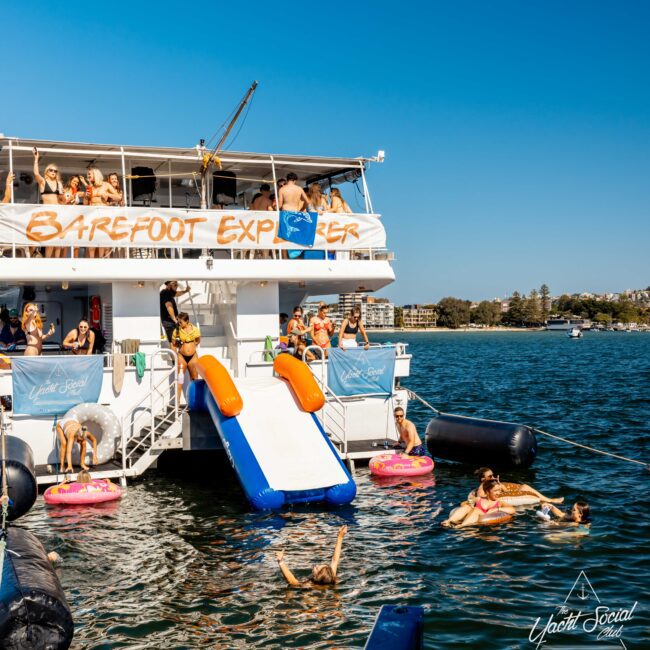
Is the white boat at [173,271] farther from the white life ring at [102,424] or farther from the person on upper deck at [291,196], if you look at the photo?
the person on upper deck at [291,196]

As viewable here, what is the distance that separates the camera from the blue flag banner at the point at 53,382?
15609 mm

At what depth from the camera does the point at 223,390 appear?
48.8 feet

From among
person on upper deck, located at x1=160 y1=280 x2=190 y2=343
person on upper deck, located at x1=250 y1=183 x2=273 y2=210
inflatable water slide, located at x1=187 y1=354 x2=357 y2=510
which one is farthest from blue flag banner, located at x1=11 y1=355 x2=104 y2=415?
person on upper deck, located at x1=250 y1=183 x2=273 y2=210

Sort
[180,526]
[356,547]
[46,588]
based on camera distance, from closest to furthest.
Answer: [46,588] < [356,547] < [180,526]

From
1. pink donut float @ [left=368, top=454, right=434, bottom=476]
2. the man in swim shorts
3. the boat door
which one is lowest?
pink donut float @ [left=368, top=454, right=434, bottom=476]

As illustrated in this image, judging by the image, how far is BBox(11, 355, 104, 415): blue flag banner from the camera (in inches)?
615

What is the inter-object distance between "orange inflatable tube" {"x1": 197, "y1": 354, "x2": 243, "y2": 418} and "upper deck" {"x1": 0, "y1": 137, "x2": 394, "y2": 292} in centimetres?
306

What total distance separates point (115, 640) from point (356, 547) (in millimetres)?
4191

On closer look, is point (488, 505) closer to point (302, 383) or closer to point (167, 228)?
point (302, 383)

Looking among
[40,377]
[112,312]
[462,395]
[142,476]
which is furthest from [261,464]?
[462,395]

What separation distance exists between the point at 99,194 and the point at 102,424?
18.1ft

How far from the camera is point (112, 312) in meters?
18.0

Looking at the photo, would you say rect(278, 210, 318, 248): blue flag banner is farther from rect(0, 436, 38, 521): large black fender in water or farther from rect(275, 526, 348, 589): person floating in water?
rect(275, 526, 348, 589): person floating in water

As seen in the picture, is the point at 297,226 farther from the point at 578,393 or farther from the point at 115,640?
the point at 578,393
